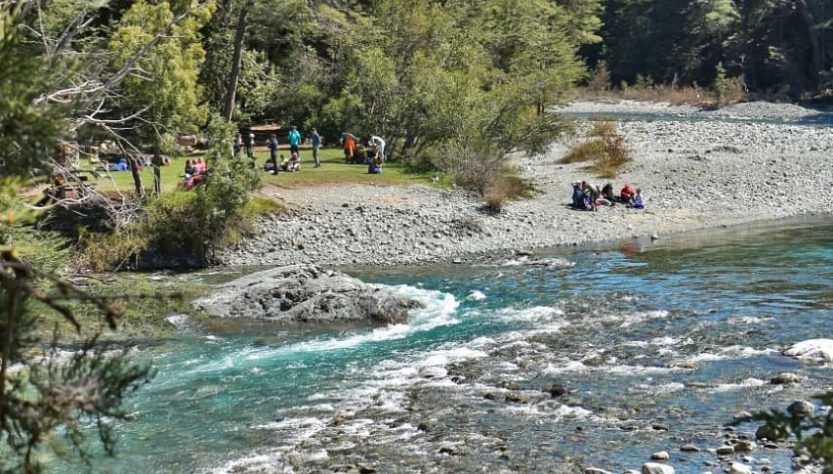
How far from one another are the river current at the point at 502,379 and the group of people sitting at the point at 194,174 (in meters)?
8.55

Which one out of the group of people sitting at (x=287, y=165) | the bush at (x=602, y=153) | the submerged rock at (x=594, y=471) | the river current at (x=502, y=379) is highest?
the group of people sitting at (x=287, y=165)

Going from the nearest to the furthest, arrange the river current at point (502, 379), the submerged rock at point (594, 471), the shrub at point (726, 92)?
the submerged rock at point (594, 471)
the river current at point (502, 379)
the shrub at point (726, 92)

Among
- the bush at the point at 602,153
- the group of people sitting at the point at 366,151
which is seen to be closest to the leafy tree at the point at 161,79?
the group of people sitting at the point at 366,151

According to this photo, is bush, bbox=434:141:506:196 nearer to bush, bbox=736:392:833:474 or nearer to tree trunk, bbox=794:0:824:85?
bush, bbox=736:392:833:474

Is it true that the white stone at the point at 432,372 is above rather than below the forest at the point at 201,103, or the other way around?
below

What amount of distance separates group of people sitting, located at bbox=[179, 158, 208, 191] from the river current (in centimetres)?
855

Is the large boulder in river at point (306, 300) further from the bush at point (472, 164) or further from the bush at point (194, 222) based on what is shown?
the bush at point (472, 164)

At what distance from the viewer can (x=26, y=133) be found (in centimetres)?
636

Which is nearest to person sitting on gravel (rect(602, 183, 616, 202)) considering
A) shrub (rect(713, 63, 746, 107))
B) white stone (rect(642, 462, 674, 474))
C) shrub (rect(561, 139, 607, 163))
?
shrub (rect(561, 139, 607, 163))

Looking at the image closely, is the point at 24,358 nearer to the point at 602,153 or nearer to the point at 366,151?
the point at 366,151

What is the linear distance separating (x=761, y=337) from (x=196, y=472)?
1163 centimetres

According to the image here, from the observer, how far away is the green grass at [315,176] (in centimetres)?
3516

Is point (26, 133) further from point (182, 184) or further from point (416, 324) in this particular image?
point (182, 184)

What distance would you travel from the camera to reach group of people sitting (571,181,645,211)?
3878cm
